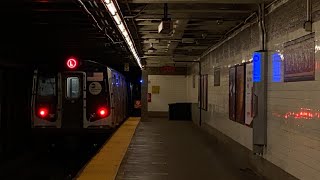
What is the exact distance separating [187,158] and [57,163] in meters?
4.38

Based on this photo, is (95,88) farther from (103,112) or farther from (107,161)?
(107,161)

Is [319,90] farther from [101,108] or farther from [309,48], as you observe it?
[101,108]

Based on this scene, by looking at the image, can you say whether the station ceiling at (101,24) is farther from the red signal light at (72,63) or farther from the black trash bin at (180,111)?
the black trash bin at (180,111)

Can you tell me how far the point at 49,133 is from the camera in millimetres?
12859

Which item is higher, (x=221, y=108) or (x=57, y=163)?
(x=221, y=108)

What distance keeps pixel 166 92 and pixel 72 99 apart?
49.4 feet

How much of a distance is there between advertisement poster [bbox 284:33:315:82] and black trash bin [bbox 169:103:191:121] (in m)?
17.8

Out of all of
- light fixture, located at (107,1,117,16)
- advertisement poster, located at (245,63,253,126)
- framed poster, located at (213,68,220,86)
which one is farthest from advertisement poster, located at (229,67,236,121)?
light fixture, located at (107,1,117,16)

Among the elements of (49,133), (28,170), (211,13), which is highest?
(211,13)

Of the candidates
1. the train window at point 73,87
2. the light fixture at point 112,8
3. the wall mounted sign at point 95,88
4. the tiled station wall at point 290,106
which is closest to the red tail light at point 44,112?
the train window at point 73,87

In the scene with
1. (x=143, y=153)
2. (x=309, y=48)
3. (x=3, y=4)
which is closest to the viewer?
(x=309, y=48)

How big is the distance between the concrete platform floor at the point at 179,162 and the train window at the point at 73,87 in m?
2.06

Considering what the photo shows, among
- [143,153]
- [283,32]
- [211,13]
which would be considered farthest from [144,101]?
[283,32]

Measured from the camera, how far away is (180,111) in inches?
984
